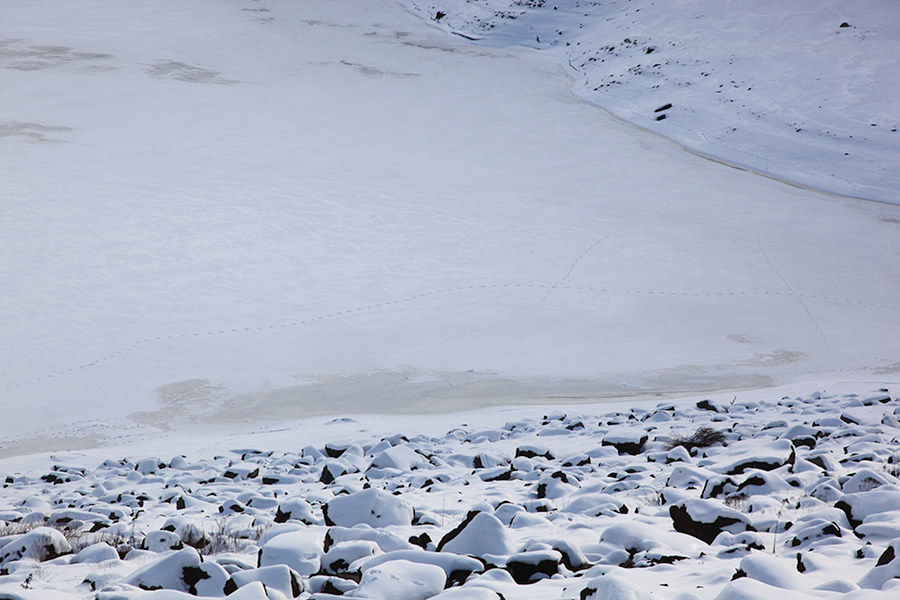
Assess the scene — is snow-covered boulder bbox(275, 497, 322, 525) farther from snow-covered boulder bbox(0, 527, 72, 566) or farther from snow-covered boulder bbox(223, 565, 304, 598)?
snow-covered boulder bbox(223, 565, 304, 598)

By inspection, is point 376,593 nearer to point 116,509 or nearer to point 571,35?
point 116,509

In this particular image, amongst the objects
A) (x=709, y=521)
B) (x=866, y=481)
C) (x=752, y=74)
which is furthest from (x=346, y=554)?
(x=752, y=74)

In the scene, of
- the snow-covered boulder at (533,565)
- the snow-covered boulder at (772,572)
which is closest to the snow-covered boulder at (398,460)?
the snow-covered boulder at (533,565)

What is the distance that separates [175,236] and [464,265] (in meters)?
5.95

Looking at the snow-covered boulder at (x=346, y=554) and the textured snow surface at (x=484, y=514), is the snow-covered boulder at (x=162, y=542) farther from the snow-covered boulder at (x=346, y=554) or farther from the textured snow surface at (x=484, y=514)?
the snow-covered boulder at (x=346, y=554)

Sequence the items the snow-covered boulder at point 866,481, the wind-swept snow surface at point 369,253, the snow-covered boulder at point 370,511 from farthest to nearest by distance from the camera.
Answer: the wind-swept snow surface at point 369,253 → the snow-covered boulder at point 866,481 → the snow-covered boulder at point 370,511

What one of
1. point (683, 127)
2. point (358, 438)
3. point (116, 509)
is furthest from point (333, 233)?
point (683, 127)

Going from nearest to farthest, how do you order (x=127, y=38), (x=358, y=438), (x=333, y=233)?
(x=358, y=438)
(x=333, y=233)
(x=127, y=38)

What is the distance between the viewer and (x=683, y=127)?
83.1ft

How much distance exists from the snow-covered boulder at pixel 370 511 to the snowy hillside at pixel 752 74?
20.2m

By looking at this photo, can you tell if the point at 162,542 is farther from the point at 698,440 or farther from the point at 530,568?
the point at 698,440

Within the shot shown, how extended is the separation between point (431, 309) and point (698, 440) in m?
7.42

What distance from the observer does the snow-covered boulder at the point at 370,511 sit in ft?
14.9

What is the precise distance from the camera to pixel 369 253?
16328 mm
